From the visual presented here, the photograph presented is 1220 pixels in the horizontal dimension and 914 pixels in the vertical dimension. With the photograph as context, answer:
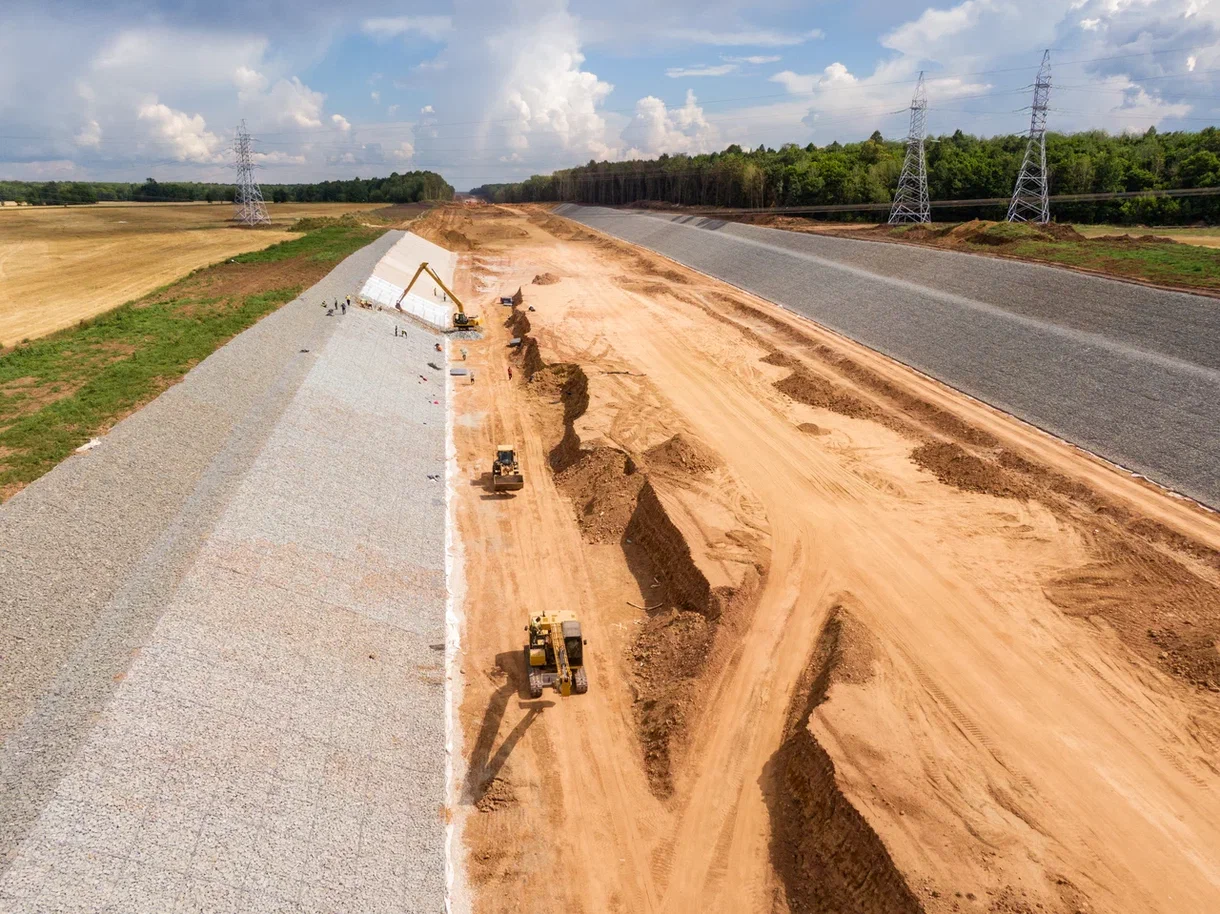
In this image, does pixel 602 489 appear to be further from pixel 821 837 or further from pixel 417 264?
pixel 417 264

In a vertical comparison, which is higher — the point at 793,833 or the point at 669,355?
the point at 669,355

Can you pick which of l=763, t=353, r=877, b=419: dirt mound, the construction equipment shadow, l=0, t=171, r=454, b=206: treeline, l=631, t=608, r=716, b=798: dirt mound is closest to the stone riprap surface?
the construction equipment shadow

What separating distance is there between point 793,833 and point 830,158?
102 m

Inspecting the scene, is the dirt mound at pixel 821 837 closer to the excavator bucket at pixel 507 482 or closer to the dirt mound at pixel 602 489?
the dirt mound at pixel 602 489

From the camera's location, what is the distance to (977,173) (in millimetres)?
76750

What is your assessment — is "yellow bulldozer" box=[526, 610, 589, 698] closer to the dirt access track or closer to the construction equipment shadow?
the construction equipment shadow

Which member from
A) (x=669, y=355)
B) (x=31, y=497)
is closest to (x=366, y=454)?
(x=31, y=497)

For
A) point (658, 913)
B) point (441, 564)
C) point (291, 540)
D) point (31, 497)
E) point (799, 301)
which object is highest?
point (799, 301)

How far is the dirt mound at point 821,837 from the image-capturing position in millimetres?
11211

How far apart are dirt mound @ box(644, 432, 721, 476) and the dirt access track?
117 millimetres

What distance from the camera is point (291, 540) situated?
1819 centimetres

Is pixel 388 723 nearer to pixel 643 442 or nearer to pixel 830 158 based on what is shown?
pixel 643 442

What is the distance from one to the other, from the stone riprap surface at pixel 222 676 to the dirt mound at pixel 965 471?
19.0 metres

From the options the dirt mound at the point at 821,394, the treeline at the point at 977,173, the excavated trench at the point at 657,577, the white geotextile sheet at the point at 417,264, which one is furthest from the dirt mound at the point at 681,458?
the treeline at the point at 977,173
